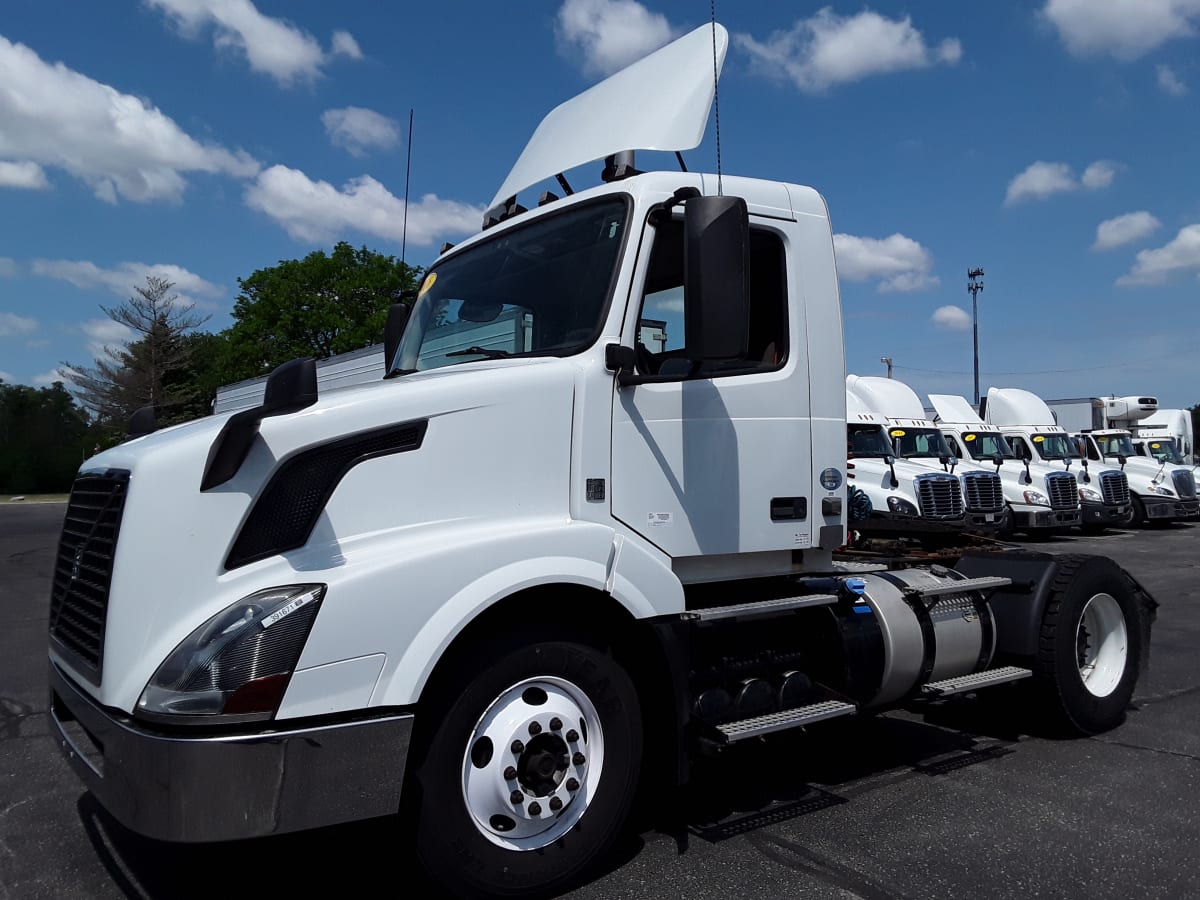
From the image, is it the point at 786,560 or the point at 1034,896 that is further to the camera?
the point at 786,560

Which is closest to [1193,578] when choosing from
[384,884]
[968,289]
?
[384,884]

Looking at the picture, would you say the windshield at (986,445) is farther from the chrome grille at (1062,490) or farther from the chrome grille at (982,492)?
the chrome grille at (982,492)

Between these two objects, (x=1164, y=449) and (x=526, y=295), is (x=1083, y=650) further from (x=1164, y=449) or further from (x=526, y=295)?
(x=1164, y=449)

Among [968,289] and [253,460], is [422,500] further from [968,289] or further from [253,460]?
[968,289]

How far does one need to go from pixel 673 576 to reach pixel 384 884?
162 cm

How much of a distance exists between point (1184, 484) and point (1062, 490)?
5.76 meters

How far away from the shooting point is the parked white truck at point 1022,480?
18.8m

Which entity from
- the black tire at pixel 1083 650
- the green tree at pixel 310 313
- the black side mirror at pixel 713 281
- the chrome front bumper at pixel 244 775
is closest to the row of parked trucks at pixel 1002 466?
the black tire at pixel 1083 650

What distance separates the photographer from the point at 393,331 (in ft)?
16.4

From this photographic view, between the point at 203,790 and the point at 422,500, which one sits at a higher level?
the point at 422,500

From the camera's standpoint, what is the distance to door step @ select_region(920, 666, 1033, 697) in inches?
185

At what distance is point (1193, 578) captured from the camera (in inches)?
512

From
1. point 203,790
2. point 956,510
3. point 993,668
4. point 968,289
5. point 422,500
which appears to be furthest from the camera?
point 968,289

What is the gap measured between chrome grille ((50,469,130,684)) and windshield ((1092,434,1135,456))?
83.2 feet
